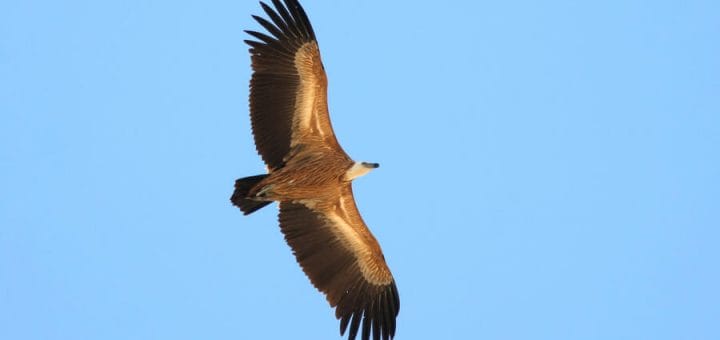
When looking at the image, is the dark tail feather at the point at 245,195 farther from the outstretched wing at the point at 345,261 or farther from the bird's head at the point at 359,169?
the bird's head at the point at 359,169

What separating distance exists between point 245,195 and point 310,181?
1.15 metres

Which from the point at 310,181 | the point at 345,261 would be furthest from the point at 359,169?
the point at 345,261

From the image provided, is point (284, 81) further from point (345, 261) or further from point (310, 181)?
point (345, 261)

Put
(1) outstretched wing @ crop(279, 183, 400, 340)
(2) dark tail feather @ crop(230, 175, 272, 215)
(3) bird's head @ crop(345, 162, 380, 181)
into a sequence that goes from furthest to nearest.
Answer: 1. (1) outstretched wing @ crop(279, 183, 400, 340)
2. (3) bird's head @ crop(345, 162, 380, 181)
3. (2) dark tail feather @ crop(230, 175, 272, 215)

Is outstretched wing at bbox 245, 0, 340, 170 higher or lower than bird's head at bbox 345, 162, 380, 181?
higher

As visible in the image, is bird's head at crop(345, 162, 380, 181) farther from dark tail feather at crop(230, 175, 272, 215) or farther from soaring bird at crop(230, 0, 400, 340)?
dark tail feather at crop(230, 175, 272, 215)

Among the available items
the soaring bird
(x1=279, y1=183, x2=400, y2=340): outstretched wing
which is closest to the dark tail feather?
the soaring bird

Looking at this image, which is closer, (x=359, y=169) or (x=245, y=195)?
(x=245, y=195)

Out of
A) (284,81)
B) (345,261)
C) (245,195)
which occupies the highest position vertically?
(284,81)

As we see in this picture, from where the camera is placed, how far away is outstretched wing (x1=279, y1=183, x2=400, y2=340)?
18.2 metres

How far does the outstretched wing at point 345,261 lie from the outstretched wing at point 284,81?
1.11 meters

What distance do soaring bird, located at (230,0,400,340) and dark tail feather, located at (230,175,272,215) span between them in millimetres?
15

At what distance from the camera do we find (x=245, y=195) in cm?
1758

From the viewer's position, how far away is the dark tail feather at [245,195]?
57.6 ft
